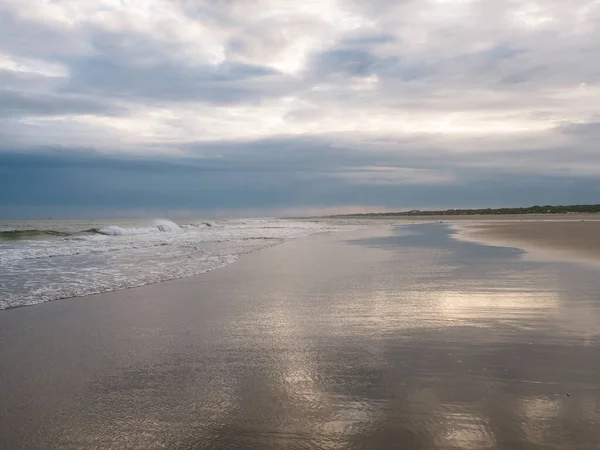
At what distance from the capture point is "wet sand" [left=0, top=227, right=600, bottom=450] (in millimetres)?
3238

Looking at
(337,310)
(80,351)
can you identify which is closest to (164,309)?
(80,351)

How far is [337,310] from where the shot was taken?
23.7ft

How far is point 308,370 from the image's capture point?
14.8 feet

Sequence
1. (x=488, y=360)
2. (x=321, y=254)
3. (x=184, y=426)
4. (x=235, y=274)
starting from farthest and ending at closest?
(x=321, y=254) < (x=235, y=274) < (x=488, y=360) < (x=184, y=426)

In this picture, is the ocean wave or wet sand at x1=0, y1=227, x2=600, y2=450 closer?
wet sand at x1=0, y1=227, x2=600, y2=450

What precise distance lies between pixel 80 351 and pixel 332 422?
338 cm

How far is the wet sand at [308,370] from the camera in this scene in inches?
127

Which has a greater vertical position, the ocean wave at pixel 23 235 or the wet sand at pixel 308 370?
the wet sand at pixel 308 370

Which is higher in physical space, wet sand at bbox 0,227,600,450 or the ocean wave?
wet sand at bbox 0,227,600,450

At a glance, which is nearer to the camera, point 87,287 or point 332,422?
point 332,422

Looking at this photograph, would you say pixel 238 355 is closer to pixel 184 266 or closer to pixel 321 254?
pixel 184 266

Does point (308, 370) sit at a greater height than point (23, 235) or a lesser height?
greater

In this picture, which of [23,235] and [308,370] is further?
[23,235]

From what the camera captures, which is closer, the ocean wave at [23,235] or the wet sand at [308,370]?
the wet sand at [308,370]
